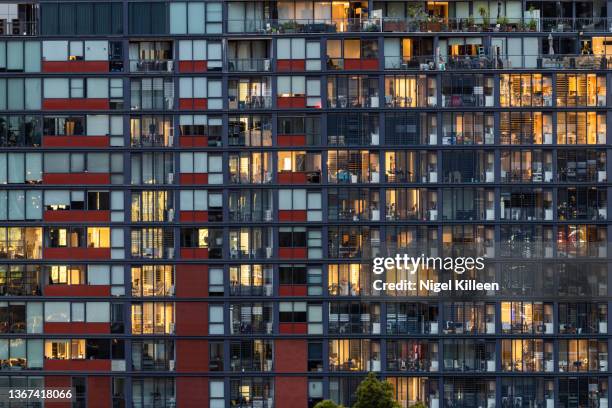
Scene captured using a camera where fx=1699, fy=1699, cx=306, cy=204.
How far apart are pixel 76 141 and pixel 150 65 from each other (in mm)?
7299

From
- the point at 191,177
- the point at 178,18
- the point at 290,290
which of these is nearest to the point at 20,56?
the point at 178,18

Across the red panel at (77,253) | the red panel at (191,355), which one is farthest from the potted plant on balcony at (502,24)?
the red panel at (77,253)

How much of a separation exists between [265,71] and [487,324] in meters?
23.1

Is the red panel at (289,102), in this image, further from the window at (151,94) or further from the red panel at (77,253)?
the red panel at (77,253)

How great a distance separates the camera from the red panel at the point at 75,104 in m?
117

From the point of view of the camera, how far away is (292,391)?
383ft

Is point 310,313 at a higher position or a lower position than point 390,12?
lower

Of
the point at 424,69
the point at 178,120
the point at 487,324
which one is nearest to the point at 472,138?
the point at 424,69

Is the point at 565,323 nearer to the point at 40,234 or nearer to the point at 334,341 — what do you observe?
the point at 334,341

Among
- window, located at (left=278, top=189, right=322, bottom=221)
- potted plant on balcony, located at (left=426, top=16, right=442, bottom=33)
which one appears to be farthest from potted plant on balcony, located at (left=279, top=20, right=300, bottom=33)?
window, located at (left=278, top=189, right=322, bottom=221)

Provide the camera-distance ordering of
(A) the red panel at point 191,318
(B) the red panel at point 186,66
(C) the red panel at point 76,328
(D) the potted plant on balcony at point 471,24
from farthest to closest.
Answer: (D) the potted plant on balcony at point 471,24
(C) the red panel at point 76,328
(A) the red panel at point 191,318
(B) the red panel at point 186,66

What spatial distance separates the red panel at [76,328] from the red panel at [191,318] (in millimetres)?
4989

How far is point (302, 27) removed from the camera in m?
117

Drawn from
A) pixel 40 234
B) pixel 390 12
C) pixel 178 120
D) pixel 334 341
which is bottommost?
pixel 334 341
